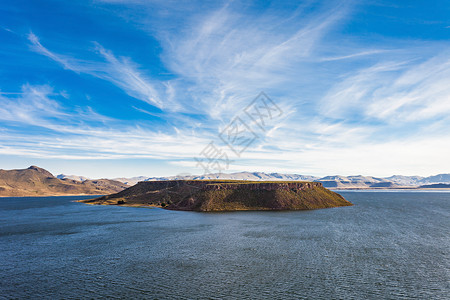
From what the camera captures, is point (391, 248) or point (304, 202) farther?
point (304, 202)

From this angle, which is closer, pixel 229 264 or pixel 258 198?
pixel 229 264

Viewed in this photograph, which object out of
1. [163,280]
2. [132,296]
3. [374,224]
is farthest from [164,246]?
[374,224]

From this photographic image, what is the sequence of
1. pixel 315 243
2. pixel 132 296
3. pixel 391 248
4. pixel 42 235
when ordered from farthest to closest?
pixel 42 235, pixel 315 243, pixel 391 248, pixel 132 296

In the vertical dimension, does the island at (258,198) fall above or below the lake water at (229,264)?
above

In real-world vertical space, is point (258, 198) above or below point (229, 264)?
above

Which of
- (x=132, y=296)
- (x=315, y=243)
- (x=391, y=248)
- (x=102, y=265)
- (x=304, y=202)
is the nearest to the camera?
(x=132, y=296)

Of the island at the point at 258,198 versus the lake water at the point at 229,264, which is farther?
the island at the point at 258,198

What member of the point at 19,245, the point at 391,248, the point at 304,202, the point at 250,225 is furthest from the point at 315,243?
the point at 304,202

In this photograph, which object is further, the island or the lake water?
the island

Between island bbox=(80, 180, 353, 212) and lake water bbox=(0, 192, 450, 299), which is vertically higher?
island bbox=(80, 180, 353, 212)

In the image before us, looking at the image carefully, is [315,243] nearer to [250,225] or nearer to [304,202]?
[250,225]
